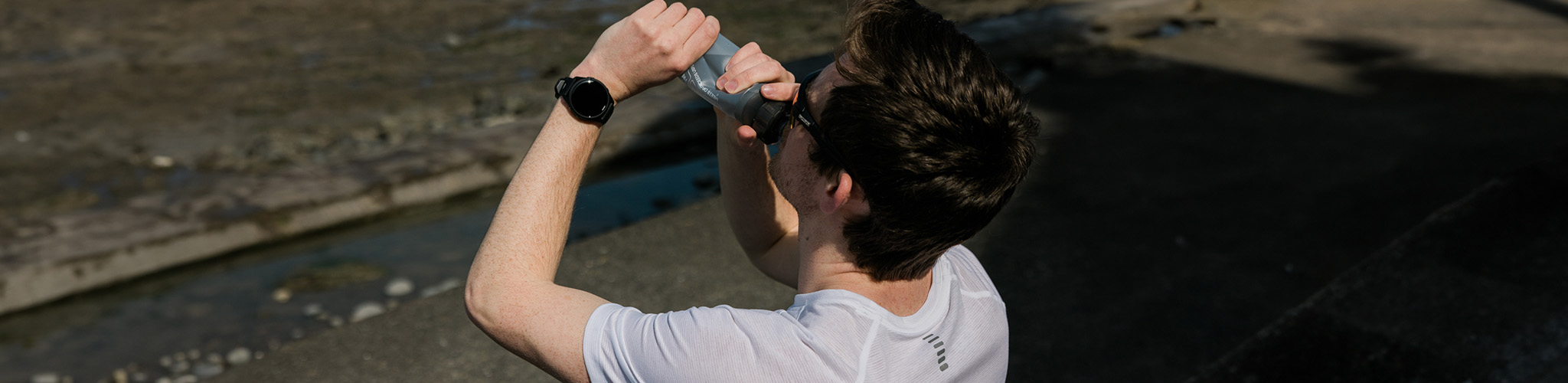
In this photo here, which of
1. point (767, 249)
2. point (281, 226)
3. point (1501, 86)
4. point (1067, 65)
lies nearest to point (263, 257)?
point (281, 226)

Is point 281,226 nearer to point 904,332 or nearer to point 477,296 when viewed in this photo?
point 477,296

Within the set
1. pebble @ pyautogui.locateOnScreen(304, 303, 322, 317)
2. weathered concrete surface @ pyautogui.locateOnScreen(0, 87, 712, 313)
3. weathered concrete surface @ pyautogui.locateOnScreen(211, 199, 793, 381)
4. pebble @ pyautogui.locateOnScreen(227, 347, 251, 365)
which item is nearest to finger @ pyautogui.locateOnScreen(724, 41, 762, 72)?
weathered concrete surface @ pyautogui.locateOnScreen(211, 199, 793, 381)

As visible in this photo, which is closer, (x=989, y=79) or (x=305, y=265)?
(x=989, y=79)

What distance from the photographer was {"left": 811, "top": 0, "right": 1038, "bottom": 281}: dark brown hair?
4.71 feet

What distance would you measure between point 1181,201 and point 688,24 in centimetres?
367

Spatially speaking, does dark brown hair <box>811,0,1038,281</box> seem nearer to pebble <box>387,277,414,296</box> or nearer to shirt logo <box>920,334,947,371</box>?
shirt logo <box>920,334,947,371</box>

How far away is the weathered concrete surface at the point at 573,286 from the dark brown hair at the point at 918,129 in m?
1.97

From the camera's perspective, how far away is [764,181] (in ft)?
6.40

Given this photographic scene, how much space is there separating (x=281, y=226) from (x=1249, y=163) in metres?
4.46

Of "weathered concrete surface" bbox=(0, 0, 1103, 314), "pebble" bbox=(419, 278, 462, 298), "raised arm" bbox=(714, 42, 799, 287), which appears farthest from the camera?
"weathered concrete surface" bbox=(0, 0, 1103, 314)

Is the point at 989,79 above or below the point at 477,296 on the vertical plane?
above

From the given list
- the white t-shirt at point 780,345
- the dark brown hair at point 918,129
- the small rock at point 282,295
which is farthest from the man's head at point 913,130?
the small rock at point 282,295

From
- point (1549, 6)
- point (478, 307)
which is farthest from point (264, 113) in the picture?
point (1549, 6)

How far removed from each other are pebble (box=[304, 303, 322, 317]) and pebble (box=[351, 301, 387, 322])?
128 millimetres
